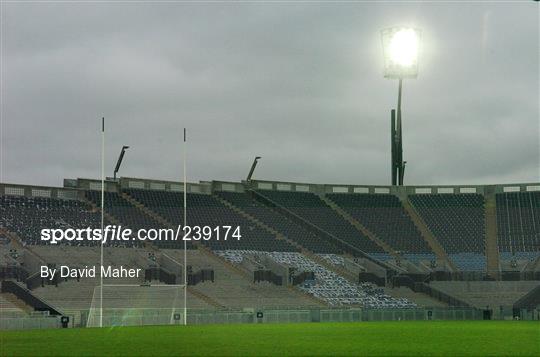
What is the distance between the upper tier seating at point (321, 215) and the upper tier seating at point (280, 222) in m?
1.57

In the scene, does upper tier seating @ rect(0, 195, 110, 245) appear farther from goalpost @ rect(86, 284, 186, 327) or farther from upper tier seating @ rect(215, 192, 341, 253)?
upper tier seating @ rect(215, 192, 341, 253)

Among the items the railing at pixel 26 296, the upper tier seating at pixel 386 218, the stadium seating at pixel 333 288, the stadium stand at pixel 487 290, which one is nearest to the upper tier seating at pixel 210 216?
the stadium seating at pixel 333 288

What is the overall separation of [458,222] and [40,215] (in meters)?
34.2

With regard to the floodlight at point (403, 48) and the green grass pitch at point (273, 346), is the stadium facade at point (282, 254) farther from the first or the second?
the floodlight at point (403, 48)

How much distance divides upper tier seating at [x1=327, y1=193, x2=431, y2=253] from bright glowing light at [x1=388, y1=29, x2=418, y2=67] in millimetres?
21335

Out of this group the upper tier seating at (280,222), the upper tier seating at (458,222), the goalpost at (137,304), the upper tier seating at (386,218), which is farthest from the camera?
the upper tier seating at (386,218)

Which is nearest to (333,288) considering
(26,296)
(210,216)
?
(210,216)

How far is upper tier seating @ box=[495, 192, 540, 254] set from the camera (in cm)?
6744

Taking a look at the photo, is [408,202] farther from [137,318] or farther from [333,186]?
[137,318]

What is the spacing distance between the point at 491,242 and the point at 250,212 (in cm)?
1954

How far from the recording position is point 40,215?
57.6m

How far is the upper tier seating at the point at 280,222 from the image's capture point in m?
67.1

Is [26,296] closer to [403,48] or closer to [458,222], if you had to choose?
[403,48]

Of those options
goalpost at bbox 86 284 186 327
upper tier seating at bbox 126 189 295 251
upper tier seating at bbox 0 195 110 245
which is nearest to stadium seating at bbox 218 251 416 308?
upper tier seating at bbox 126 189 295 251
